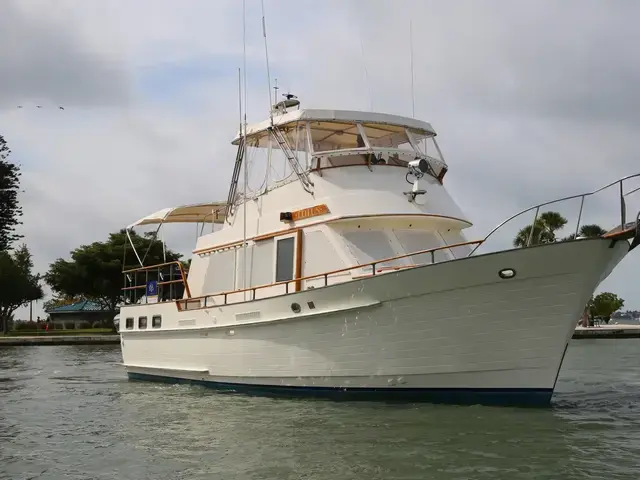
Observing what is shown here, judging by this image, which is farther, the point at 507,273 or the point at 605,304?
the point at 605,304

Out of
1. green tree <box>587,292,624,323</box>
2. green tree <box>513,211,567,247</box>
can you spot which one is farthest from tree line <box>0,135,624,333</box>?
green tree <box>513,211,567,247</box>

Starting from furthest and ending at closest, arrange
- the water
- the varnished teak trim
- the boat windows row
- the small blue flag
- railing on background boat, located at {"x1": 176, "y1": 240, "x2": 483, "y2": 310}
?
1. the small blue flag
2. the boat windows row
3. the varnished teak trim
4. railing on background boat, located at {"x1": 176, "y1": 240, "x2": 483, "y2": 310}
5. the water

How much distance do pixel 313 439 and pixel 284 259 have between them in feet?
16.0

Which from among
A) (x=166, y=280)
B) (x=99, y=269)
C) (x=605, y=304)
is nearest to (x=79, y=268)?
(x=99, y=269)


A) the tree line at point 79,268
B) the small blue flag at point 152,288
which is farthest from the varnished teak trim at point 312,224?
the tree line at point 79,268

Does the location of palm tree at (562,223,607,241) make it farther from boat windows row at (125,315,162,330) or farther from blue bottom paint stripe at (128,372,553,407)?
boat windows row at (125,315,162,330)

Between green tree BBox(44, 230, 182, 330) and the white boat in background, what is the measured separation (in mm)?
31901

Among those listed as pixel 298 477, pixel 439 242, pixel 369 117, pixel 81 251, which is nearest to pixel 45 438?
pixel 298 477

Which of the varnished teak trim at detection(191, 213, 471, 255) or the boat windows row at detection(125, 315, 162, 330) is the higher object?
the varnished teak trim at detection(191, 213, 471, 255)

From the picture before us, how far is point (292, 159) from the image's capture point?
13656mm

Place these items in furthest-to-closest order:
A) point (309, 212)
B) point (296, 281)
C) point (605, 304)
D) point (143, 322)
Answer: point (605, 304)
point (143, 322)
point (309, 212)
point (296, 281)

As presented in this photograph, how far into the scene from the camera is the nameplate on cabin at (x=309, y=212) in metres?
12.7

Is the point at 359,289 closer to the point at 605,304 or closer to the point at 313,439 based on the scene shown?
the point at 313,439

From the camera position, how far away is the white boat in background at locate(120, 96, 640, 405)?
10078 mm
